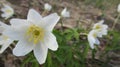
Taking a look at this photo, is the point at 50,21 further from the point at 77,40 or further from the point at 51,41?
the point at 77,40

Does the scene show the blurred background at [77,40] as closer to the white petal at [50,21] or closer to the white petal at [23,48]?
the white petal at [23,48]

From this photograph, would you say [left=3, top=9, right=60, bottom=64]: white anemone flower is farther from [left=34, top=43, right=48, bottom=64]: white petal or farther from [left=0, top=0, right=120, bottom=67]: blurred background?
[left=0, top=0, right=120, bottom=67]: blurred background

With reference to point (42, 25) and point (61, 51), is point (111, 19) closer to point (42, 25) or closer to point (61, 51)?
point (61, 51)

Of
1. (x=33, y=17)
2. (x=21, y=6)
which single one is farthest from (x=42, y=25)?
(x=21, y=6)

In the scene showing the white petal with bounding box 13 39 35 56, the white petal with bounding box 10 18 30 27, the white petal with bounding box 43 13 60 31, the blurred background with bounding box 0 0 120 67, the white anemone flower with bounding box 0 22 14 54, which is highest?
the white petal with bounding box 43 13 60 31

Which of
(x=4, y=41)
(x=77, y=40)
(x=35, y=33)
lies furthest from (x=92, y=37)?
(x=4, y=41)

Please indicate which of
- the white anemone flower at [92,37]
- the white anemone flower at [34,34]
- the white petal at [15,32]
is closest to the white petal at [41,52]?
the white anemone flower at [34,34]

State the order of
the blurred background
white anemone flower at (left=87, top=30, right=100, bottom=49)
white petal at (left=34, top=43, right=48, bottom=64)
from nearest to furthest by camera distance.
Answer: white petal at (left=34, top=43, right=48, bottom=64) < white anemone flower at (left=87, top=30, right=100, bottom=49) < the blurred background

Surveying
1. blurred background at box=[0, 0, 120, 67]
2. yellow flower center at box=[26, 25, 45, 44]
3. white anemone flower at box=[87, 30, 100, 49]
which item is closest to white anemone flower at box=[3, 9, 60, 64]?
yellow flower center at box=[26, 25, 45, 44]
